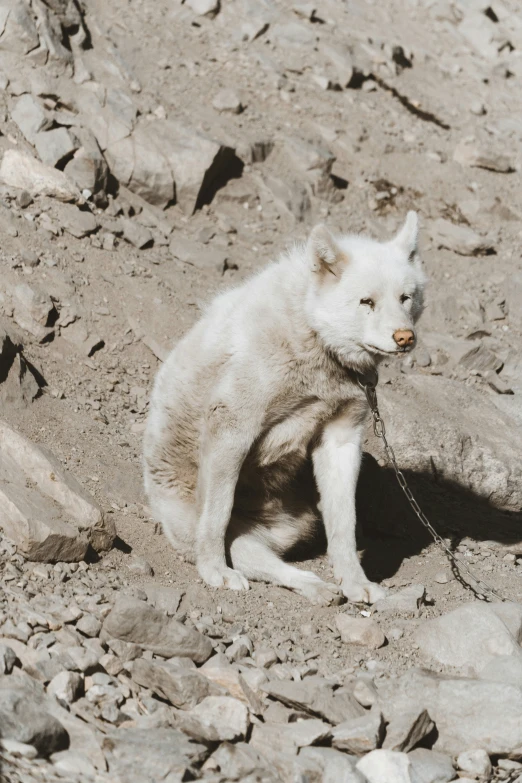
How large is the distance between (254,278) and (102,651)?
305 centimetres

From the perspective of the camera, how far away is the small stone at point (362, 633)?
541 centimetres

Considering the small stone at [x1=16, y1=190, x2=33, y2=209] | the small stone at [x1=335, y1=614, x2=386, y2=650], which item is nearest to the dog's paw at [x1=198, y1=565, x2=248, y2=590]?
the small stone at [x1=335, y1=614, x2=386, y2=650]

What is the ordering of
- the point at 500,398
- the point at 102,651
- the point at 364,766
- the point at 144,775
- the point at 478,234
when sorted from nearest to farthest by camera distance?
the point at 144,775 → the point at 364,766 → the point at 102,651 → the point at 500,398 → the point at 478,234

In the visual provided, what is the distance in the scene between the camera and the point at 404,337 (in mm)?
5648

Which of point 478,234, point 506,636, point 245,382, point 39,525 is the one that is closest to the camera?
point 506,636

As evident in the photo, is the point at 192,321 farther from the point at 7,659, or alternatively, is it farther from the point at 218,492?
the point at 7,659

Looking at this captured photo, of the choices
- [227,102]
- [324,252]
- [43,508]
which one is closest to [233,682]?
[43,508]

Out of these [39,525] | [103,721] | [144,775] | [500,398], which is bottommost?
[500,398]

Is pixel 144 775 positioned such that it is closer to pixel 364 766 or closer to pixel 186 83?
pixel 364 766

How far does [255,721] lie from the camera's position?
14.4 ft

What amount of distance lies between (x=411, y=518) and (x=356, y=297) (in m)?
2.79

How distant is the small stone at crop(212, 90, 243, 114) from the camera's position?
12758 millimetres

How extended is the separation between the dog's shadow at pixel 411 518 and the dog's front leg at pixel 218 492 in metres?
1.13

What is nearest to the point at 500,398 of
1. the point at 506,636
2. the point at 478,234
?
the point at 478,234
